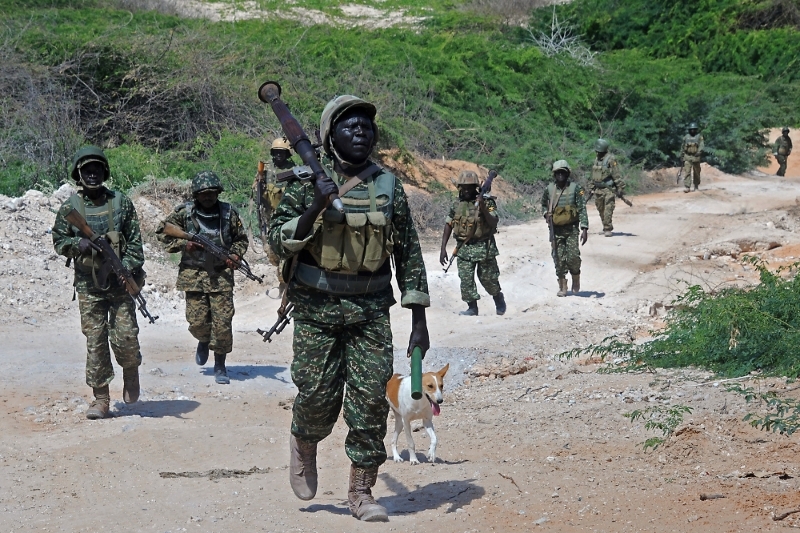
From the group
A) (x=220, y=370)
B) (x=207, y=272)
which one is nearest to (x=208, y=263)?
(x=207, y=272)

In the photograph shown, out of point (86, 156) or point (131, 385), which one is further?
point (131, 385)

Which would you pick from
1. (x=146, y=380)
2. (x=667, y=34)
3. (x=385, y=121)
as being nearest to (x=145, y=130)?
(x=385, y=121)

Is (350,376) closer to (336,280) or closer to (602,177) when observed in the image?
(336,280)

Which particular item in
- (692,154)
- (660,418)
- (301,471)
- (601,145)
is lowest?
(660,418)

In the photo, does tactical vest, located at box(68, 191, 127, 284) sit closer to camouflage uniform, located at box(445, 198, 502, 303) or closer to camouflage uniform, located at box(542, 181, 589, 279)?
camouflage uniform, located at box(445, 198, 502, 303)

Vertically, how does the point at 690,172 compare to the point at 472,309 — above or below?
above

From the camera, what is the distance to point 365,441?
17.6 ft

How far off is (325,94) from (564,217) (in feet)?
33.4

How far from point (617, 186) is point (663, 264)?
1.99m

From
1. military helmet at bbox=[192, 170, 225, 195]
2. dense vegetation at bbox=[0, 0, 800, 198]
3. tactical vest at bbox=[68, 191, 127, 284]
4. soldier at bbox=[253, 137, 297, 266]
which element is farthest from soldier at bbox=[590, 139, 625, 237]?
tactical vest at bbox=[68, 191, 127, 284]

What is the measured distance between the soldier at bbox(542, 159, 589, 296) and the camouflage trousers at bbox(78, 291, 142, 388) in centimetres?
682

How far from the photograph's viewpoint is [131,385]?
27.3ft

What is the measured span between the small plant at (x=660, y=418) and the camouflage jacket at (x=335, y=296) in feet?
6.41

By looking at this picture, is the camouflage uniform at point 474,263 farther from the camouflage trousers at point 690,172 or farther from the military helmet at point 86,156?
the camouflage trousers at point 690,172
